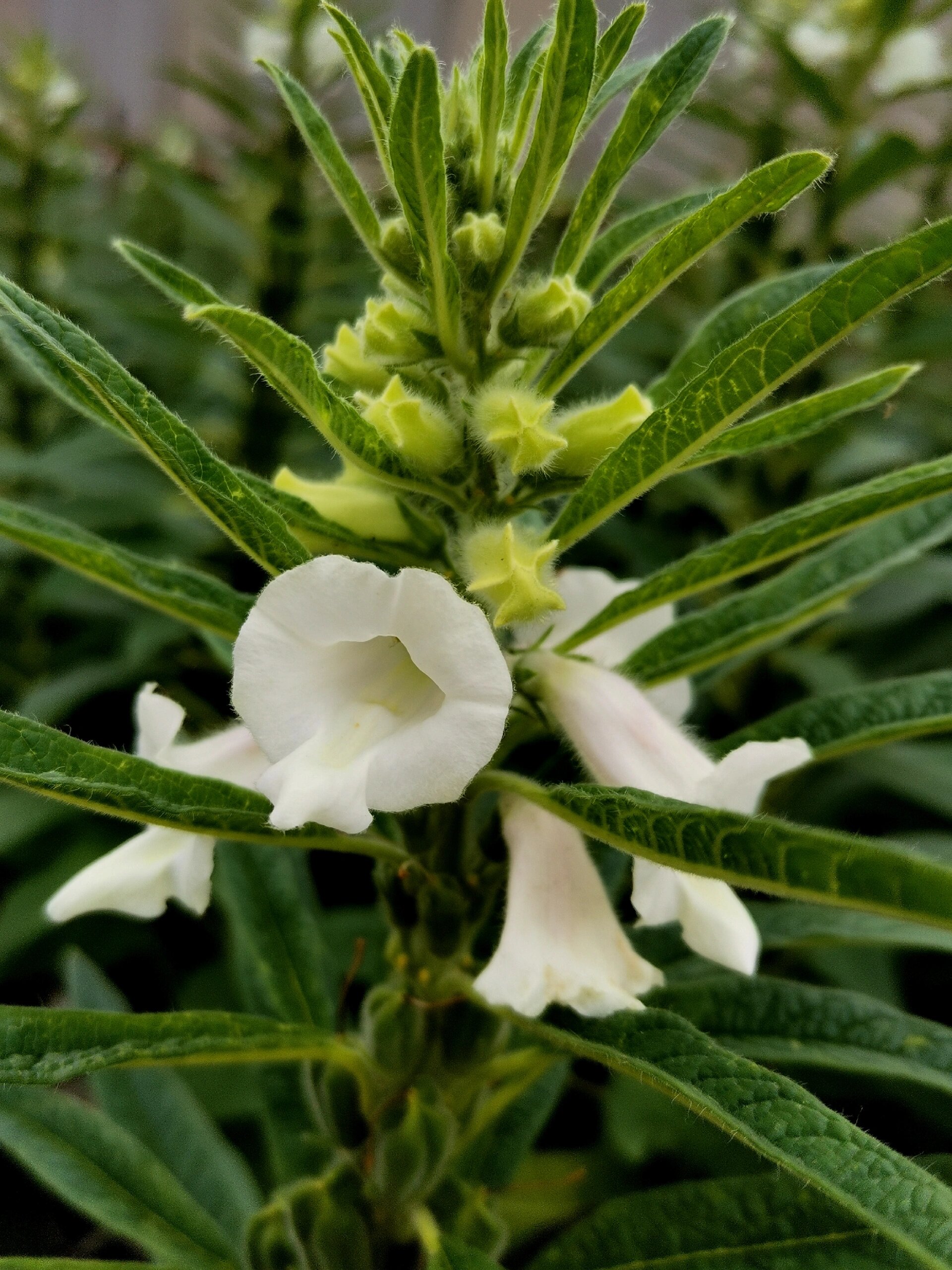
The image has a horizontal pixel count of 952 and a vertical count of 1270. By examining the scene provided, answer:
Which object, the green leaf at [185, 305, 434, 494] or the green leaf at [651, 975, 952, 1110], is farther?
the green leaf at [651, 975, 952, 1110]

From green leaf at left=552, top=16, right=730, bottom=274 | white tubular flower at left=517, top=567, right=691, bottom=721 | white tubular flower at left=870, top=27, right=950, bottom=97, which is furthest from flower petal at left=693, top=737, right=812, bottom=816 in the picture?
white tubular flower at left=870, top=27, right=950, bottom=97

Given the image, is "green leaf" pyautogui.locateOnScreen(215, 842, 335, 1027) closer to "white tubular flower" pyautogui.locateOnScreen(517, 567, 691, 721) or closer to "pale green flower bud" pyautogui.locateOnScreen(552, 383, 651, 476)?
"white tubular flower" pyautogui.locateOnScreen(517, 567, 691, 721)

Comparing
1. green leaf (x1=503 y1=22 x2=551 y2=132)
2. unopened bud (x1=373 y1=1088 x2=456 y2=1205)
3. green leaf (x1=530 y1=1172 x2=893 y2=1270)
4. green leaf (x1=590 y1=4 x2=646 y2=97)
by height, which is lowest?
green leaf (x1=530 y1=1172 x2=893 y2=1270)

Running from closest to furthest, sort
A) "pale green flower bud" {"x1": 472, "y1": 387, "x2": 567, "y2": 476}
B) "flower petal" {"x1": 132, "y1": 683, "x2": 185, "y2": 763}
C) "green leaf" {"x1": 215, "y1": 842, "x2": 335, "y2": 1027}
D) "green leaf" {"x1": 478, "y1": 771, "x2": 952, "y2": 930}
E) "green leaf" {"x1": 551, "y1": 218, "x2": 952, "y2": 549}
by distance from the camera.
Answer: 1. "green leaf" {"x1": 478, "y1": 771, "x2": 952, "y2": 930}
2. "green leaf" {"x1": 551, "y1": 218, "x2": 952, "y2": 549}
3. "pale green flower bud" {"x1": 472, "y1": 387, "x2": 567, "y2": 476}
4. "flower petal" {"x1": 132, "y1": 683, "x2": 185, "y2": 763}
5. "green leaf" {"x1": 215, "y1": 842, "x2": 335, "y2": 1027}

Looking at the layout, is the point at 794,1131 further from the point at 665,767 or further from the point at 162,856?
the point at 162,856

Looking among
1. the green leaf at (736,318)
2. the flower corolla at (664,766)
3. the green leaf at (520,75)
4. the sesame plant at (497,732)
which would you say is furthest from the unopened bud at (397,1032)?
the green leaf at (520,75)

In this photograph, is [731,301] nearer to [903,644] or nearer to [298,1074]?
[298,1074]

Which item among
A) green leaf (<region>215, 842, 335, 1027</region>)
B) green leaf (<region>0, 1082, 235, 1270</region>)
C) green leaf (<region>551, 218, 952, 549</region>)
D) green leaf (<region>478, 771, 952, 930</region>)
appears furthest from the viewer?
green leaf (<region>215, 842, 335, 1027</region>)
